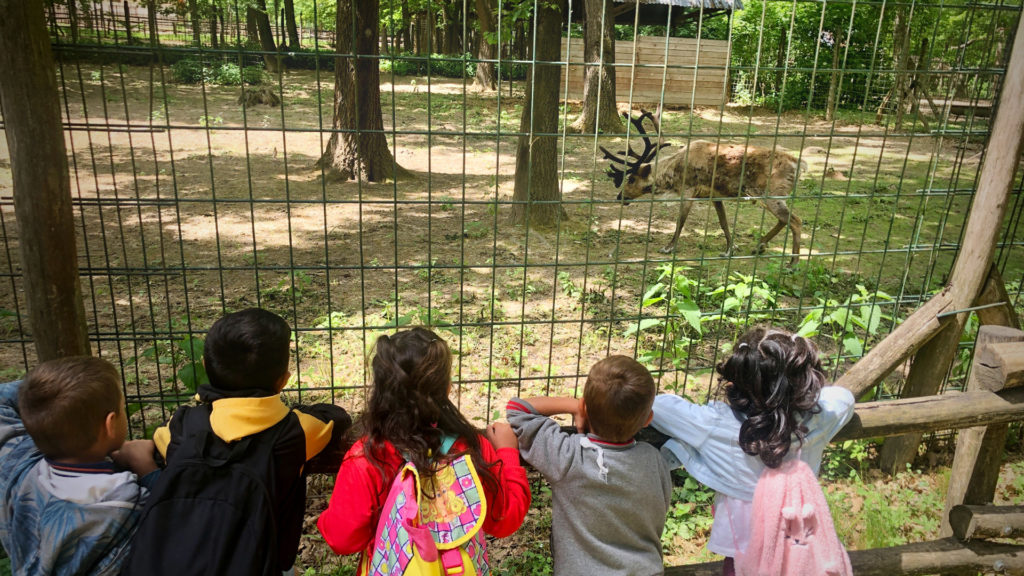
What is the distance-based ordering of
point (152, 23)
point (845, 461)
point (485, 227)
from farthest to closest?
point (485, 227)
point (845, 461)
point (152, 23)

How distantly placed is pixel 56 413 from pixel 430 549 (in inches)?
36.3

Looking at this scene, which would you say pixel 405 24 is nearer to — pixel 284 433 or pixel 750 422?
pixel 284 433

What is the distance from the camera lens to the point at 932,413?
259 centimetres

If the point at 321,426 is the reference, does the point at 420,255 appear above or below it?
below

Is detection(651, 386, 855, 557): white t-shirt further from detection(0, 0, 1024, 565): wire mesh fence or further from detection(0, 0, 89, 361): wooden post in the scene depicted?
detection(0, 0, 89, 361): wooden post

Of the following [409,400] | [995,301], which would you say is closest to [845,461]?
[995,301]

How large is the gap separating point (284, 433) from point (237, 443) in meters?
0.12

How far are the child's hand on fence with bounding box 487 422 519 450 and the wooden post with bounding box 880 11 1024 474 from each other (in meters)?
2.85

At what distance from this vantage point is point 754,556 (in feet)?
6.89

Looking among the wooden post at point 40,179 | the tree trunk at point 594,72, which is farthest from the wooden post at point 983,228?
the tree trunk at point 594,72

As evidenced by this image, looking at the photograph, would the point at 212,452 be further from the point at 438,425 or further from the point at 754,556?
the point at 754,556

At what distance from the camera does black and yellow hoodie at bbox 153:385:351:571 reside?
1770 millimetres

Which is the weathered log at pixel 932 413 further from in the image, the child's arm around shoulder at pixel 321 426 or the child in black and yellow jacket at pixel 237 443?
the child in black and yellow jacket at pixel 237 443

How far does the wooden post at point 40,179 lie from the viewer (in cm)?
249
